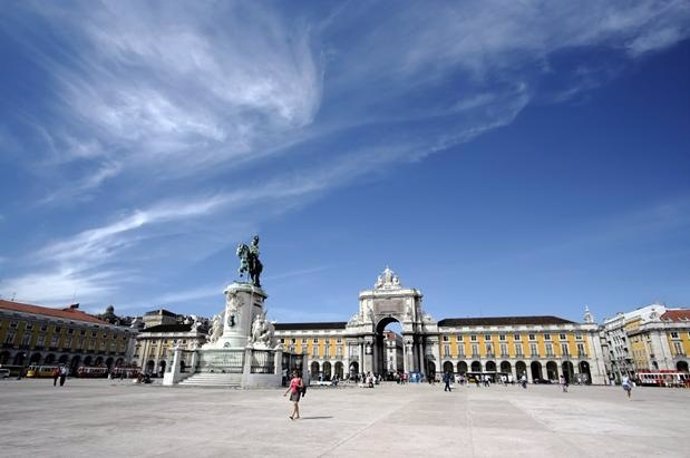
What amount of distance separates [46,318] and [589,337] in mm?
97128

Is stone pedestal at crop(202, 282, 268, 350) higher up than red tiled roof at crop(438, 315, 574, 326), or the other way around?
red tiled roof at crop(438, 315, 574, 326)

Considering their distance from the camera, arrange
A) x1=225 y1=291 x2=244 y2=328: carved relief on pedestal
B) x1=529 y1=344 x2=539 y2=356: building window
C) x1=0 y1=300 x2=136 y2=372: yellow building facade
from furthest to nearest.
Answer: x1=529 y1=344 x2=539 y2=356: building window, x1=0 y1=300 x2=136 y2=372: yellow building facade, x1=225 y1=291 x2=244 y2=328: carved relief on pedestal

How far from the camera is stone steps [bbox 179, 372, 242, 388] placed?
26.6 m

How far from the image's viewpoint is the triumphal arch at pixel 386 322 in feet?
267

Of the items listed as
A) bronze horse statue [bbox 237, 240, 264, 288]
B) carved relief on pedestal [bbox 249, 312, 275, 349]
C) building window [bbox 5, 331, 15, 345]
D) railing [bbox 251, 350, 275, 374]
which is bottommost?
railing [bbox 251, 350, 275, 374]

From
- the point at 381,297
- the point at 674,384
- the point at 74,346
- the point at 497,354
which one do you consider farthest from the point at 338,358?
the point at 674,384

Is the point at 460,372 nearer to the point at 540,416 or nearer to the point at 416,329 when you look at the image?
the point at 416,329

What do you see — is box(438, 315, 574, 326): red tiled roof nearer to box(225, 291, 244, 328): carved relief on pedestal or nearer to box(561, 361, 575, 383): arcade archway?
box(561, 361, 575, 383): arcade archway

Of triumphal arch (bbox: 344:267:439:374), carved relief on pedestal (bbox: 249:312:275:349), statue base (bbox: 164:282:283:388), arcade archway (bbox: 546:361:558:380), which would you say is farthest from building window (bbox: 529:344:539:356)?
carved relief on pedestal (bbox: 249:312:275:349)

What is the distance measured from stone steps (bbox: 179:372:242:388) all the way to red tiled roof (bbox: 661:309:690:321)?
254 ft

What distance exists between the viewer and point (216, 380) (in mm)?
26922

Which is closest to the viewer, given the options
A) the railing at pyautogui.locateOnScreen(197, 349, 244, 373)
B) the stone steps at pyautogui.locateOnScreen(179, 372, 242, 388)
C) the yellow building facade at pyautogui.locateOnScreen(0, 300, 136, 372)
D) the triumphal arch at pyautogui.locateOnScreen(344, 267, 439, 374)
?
the stone steps at pyautogui.locateOnScreen(179, 372, 242, 388)

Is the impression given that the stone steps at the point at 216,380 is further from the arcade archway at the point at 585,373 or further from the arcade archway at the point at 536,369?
the arcade archway at the point at 536,369

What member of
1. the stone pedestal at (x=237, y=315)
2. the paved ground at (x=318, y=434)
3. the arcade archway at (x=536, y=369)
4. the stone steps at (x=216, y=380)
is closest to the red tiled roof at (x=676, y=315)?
the arcade archway at (x=536, y=369)
